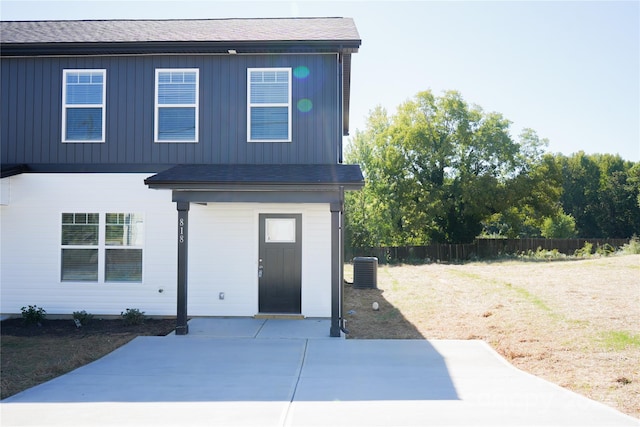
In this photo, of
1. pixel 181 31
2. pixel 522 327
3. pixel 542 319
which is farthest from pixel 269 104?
pixel 542 319

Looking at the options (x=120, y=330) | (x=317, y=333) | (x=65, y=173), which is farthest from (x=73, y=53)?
(x=317, y=333)

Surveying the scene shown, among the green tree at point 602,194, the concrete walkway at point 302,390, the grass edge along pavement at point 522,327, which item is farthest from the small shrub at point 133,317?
the green tree at point 602,194

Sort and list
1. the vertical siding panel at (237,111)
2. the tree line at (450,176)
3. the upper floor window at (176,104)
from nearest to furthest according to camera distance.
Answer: the vertical siding panel at (237,111) < the upper floor window at (176,104) < the tree line at (450,176)

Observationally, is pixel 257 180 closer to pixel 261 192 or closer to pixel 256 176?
pixel 261 192

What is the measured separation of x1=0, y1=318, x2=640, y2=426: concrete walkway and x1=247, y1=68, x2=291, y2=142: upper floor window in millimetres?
4448

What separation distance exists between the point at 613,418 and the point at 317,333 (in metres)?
4.98

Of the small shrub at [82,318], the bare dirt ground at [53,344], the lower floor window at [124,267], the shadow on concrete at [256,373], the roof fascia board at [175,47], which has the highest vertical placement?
the roof fascia board at [175,47]

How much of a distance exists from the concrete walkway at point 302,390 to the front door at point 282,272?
206 cm

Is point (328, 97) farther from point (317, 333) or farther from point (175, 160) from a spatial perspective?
point (317, 333)

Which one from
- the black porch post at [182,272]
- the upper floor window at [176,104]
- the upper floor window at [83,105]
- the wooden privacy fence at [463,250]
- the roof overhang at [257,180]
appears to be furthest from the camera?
the wooden privacy fence at [463,250]

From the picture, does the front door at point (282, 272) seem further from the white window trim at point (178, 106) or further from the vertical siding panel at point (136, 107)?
the vertical siding panel at point (136, 107)

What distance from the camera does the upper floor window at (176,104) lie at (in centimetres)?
1073

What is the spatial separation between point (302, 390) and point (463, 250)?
91.0ft

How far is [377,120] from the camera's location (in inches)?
1459
